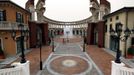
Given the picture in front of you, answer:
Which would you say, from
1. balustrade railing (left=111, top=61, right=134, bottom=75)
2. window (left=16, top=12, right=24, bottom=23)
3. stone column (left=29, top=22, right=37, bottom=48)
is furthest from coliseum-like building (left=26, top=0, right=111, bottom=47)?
balustrade railing (left=111, top=61, right=134, bottom=75)

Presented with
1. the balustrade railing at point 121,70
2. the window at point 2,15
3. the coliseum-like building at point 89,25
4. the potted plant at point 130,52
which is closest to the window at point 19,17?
the window at point 2,15

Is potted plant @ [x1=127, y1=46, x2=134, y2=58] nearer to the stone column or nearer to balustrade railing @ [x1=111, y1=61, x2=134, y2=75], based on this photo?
balustrade railing @ [x1=111, y1=61, x2=134, y2=75]

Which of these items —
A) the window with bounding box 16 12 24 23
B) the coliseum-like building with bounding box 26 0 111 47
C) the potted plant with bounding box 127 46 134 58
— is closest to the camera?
the potted plant with bounding box 127 46 134 58

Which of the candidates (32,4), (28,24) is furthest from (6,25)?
(32,4)

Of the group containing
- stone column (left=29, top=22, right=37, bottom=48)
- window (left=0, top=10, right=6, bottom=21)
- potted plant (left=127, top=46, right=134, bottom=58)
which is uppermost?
window (left=0, top=10, right=6, bottom=21)

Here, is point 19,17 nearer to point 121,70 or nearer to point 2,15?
point 2,15

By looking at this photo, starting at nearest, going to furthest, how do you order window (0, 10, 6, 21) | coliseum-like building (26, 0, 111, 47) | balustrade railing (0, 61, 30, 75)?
balustrade railing (0, 61, 30, 75) < window (0, 10, 6, 21) < coliseum-like building (26, 0, 111, 47)

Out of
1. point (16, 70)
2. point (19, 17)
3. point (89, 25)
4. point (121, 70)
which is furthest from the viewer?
point (89, 25)

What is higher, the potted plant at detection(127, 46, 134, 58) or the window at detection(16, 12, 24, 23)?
the window at detection(16, 12, 24, 23)

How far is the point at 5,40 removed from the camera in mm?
20031

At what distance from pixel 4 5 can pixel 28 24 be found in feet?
30.0

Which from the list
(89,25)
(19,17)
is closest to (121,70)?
(19,17)

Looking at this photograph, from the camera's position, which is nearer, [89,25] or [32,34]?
[32,34]

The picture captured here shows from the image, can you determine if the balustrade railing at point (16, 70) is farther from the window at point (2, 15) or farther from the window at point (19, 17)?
the window at point (19, 17)
